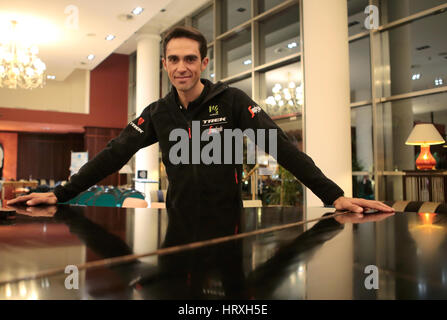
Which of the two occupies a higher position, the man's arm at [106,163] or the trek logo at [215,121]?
the trek logo at [215,121]

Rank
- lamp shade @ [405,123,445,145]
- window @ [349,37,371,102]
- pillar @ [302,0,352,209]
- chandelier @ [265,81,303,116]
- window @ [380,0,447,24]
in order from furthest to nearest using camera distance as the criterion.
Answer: chandelier @ [265,81,303,116] → window @ [349,37,371,102] → window @ [380,0,447,24] → pillar @ [302,0,352,209] → lamp shade @ [405,123,445,145]

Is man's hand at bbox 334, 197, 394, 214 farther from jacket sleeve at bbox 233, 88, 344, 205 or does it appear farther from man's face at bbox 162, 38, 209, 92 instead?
man's face at bbox 162, 38, 209, 92

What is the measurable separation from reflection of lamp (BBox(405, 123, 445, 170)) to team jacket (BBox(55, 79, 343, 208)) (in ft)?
9.74

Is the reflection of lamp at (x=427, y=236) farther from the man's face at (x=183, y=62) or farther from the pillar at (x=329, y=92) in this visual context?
the pillar at (x=329, y=92)

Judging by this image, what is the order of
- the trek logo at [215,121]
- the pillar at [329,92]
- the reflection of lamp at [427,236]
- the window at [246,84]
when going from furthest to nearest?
the window at [246,84]
the pillar at [329,92]
the trek logo at [215,121]
the reflection of lamp at [427,236]

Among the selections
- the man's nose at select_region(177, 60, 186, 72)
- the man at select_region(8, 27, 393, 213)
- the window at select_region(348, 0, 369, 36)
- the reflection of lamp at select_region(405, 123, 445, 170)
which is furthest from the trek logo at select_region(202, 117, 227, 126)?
the window at select_region(348, 0, 369, 36)

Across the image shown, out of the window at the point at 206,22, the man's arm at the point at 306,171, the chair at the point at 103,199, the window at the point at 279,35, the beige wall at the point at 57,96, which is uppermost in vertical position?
the window at the point at 206,22

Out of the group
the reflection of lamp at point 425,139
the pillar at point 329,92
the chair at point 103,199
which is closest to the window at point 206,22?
the pillar at point 329,92

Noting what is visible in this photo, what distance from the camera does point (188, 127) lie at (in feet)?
5.93

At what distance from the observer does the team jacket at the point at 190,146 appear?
167 centimetres

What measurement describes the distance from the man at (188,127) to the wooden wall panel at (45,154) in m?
16.2

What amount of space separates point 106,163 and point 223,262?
132 cm

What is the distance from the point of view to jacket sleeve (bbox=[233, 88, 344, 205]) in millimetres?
1329
